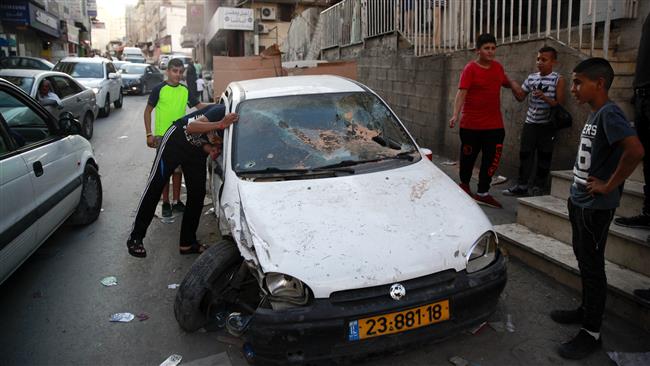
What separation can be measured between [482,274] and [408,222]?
0.53 meters

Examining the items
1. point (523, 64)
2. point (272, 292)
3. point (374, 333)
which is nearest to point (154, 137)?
point (272, 292)

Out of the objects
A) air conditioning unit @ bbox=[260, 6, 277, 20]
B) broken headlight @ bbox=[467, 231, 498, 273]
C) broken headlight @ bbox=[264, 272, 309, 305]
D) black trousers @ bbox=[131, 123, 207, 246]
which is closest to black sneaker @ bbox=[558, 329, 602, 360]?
broken headlight @ bbox=[467, 231, 498, 273]

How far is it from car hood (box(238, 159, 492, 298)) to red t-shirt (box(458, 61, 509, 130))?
83.6 inches

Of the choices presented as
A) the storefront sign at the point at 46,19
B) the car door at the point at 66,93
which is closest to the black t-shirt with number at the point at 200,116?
the car door at the point at 66,93

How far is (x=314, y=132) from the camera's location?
3967mm

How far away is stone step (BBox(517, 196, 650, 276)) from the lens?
3559 mm

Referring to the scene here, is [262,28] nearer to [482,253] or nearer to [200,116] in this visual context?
[200,116]

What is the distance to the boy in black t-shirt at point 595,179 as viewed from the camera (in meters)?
2.68

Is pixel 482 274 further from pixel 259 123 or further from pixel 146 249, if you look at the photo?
pixel 146 249

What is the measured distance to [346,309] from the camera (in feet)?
8.59

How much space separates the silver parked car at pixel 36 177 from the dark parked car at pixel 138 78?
55.3 ft

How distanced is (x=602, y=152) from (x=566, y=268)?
1.35m

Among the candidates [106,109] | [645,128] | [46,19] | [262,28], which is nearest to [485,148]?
[645,128]

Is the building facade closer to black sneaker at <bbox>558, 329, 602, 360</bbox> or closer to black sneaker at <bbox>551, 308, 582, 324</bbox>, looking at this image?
black sneaker at <bbox>551, 308, 582, 324</bbox>
